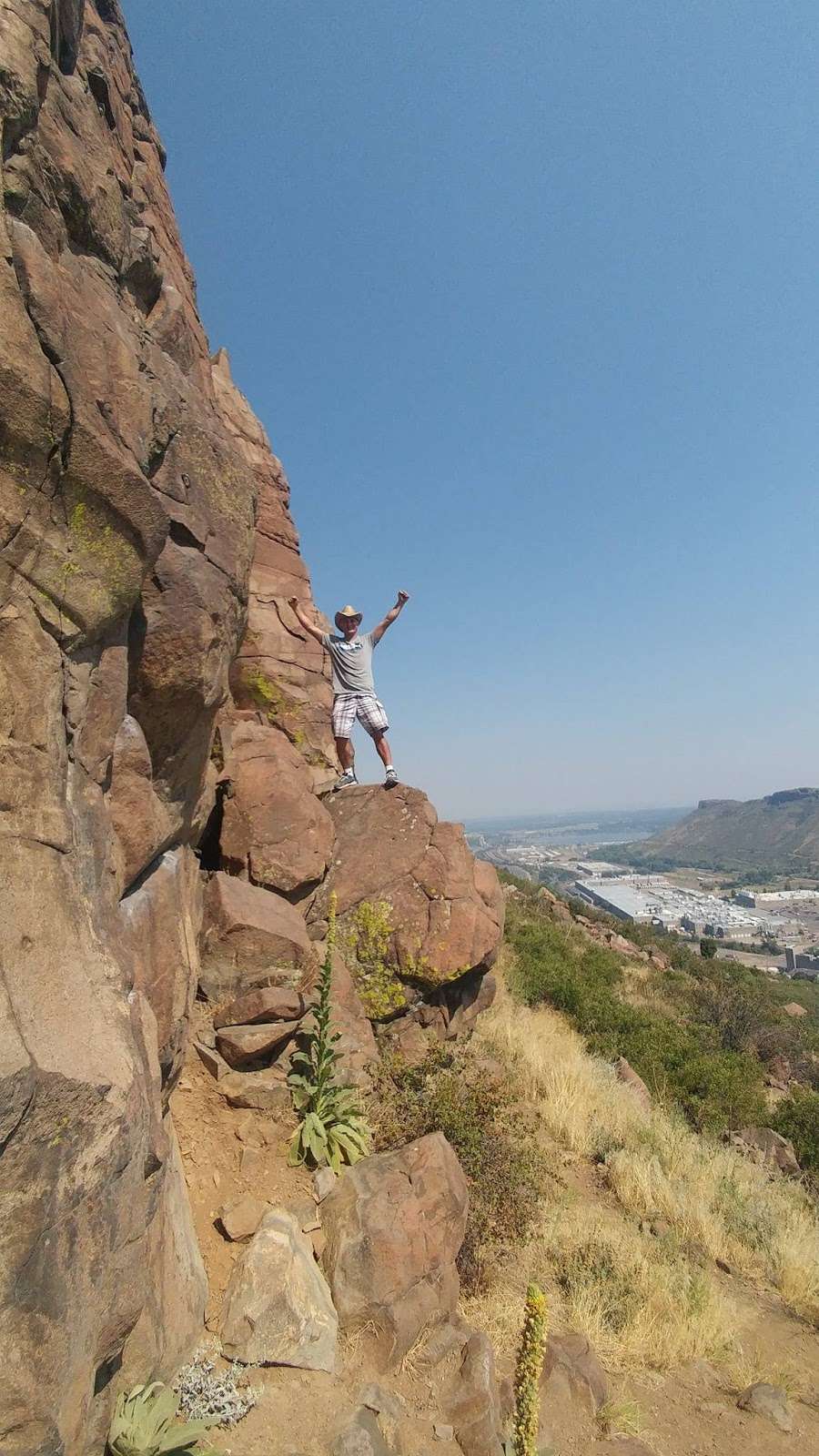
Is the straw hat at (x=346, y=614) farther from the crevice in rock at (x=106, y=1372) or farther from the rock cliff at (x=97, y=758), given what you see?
the crevice in rock at (x=106, y=1372)

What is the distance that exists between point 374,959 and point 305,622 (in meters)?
4.79

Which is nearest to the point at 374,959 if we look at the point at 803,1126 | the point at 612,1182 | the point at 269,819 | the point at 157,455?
the point at 269,819

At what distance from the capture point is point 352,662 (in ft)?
31.5

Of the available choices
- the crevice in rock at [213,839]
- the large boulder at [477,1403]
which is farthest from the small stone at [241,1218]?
the crevice in rock at [213,839]

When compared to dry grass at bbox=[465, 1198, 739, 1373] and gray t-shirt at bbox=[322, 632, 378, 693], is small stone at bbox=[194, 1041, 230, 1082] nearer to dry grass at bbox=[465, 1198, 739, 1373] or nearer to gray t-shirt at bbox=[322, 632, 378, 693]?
dry grass at bbox=[465, 1198, 739, 1373]

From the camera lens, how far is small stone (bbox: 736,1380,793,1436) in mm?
4625

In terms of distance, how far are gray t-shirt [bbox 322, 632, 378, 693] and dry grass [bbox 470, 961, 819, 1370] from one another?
17.2 feet

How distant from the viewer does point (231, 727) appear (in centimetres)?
805

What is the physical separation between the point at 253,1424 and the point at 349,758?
711cm

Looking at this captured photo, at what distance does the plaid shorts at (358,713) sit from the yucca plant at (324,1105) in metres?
4.06

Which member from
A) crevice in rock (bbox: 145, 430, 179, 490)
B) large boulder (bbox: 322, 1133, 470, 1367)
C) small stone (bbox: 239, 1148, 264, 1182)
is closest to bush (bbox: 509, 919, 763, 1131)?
large boulder (bbox: 322, 1133, 470, 1367)

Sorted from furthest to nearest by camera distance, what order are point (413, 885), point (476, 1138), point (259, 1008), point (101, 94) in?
point (413, 885) < point (101, 94) < point (476, 1138) < point (259, 1008)

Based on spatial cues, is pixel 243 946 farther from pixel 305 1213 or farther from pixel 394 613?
pixel 394 613

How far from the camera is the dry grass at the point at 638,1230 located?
16.8 feet
